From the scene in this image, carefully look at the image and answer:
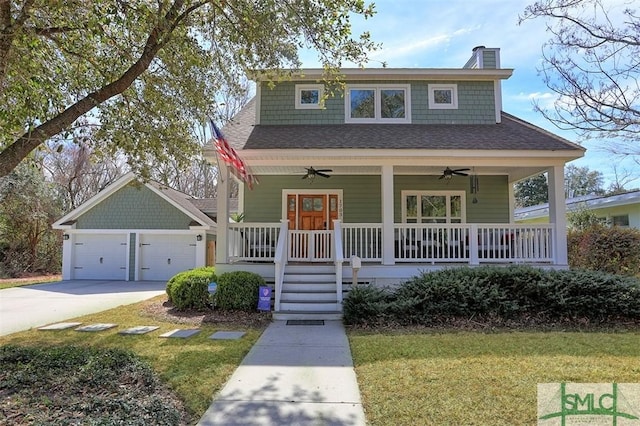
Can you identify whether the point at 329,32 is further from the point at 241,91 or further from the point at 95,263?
the point at 95,263

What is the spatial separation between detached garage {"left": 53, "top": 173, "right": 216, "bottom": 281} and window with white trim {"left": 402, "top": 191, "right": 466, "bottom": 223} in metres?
9.20

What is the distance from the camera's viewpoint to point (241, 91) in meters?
7.99

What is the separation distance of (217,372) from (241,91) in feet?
17.9

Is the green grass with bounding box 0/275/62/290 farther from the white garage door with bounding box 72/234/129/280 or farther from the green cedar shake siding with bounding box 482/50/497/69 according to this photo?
the green cedar shake siding with bounding box 482/50/497/69

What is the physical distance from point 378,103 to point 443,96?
2.01m

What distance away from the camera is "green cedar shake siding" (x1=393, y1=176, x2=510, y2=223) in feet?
39.9

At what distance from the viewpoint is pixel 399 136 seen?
10.3m

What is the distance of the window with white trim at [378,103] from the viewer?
11.8 meters

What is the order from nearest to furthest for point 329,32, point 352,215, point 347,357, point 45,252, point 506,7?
point 347,357 < point 329,32 < point 506,7 < point 352,215 < point 45,252

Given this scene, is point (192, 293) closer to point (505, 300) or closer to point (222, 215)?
point (222, 215)

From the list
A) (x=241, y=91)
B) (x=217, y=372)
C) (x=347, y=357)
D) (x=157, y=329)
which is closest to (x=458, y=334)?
(x=347, y=357)

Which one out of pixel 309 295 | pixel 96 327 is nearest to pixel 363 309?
pixel 309 295

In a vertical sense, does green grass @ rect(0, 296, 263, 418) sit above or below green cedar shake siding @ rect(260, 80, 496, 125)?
below

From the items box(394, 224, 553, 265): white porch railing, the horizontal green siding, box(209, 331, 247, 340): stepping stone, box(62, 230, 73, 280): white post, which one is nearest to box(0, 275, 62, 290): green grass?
box(62, 230, 73, 280): white post
